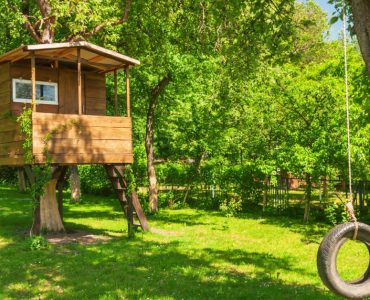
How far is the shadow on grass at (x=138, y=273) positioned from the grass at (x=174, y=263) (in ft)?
0.06

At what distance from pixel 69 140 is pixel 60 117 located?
72 cm

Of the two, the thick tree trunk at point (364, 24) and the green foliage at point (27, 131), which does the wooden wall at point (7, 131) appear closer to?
the green foliage at point (27, 131)

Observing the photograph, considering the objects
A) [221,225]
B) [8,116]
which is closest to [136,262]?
[8,116]

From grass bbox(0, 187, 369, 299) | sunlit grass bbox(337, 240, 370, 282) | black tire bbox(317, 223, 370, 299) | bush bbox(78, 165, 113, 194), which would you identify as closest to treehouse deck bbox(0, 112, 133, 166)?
grass bbox(0, 187, 369, 299)

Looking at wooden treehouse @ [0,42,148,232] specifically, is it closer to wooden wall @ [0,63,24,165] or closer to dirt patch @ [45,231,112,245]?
wooden wall @ [0,63,24,165]

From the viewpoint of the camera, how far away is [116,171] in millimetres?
15289

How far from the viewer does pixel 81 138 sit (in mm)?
14086

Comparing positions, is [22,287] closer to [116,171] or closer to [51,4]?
[116,171]

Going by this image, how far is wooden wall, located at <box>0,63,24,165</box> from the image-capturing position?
552 inches

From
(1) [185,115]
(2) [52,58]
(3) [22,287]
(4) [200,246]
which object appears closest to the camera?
(3) [22,287]

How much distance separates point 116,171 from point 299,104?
765 centimetres

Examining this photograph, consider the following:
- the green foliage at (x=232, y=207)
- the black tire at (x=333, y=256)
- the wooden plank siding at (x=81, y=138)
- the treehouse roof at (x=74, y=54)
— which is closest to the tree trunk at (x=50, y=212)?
the wooden plank siding at (x=81, y=138)

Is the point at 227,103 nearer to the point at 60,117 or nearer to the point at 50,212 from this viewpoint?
the point at 50,212

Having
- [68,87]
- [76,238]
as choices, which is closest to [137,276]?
[76,238]
